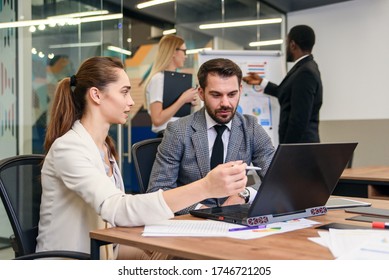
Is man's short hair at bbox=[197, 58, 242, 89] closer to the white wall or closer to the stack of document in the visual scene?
the stack of document

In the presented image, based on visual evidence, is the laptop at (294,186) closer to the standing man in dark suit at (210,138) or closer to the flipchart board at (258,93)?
the standing man in dark suit at (210,138)

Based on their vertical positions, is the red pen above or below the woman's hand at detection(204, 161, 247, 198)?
below

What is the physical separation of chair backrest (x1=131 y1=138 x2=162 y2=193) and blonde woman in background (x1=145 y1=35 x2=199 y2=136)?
1208 millimetres

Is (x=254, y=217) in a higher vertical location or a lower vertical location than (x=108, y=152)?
lower

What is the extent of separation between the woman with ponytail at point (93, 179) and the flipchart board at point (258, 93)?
8.16ft

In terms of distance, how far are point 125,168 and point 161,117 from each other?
300 cm

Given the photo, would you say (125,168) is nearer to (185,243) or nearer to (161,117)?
(161,117)

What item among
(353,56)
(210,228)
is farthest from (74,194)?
(353,56)

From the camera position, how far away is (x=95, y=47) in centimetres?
400

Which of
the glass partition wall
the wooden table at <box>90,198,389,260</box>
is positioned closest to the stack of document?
the wooden table at <box>90,198,389,260</box>

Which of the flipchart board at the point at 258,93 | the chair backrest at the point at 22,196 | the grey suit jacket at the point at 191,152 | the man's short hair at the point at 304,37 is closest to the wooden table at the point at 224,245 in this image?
the chair backrest at the point at 22,196

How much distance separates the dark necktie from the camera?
2.05m
